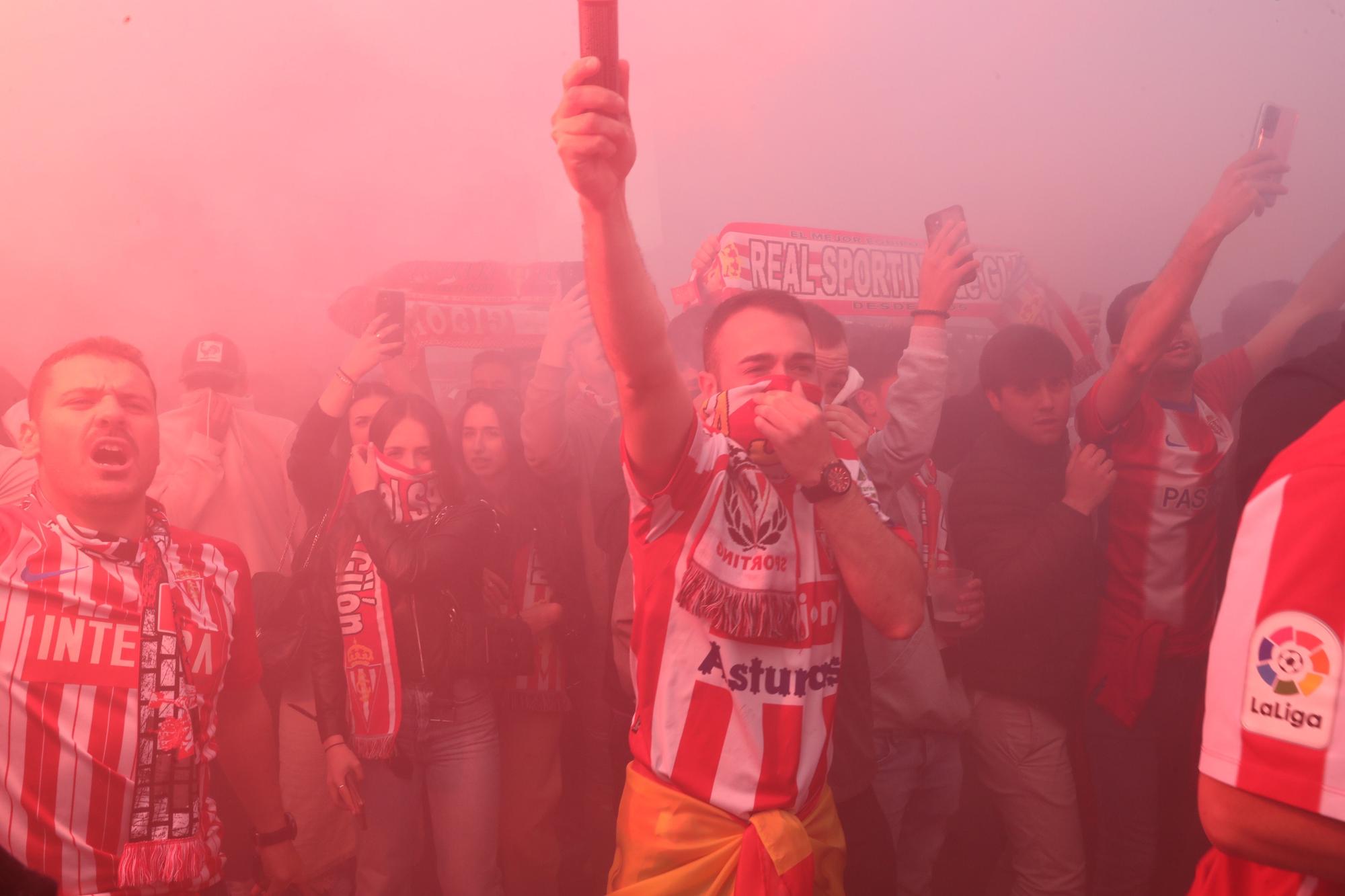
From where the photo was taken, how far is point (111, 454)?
160 centimetres

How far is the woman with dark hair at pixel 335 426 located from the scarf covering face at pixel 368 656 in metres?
0.14

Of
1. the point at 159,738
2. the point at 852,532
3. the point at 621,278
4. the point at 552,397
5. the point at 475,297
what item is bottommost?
→ the point at 159,738

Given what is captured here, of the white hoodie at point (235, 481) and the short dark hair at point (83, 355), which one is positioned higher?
the short dark hair at point (83, 355)

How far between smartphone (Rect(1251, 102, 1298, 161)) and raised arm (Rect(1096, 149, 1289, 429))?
0.43m

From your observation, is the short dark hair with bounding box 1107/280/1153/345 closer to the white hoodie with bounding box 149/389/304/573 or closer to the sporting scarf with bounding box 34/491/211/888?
the white hoodie with bounding box 149/389/304/573

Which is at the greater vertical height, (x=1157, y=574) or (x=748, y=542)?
(x=748, y=542)

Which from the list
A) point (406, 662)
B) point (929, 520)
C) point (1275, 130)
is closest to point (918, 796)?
point (929, 520)

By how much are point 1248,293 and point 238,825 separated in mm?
3178

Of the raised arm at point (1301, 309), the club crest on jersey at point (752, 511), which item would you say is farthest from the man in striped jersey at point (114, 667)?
the raised arm at point (1301, 309)

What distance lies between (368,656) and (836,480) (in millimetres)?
1044

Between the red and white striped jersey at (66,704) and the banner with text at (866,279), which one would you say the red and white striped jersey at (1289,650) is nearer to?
the banner with text at (866,279)

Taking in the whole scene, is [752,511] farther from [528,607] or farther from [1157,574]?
[1157,574]

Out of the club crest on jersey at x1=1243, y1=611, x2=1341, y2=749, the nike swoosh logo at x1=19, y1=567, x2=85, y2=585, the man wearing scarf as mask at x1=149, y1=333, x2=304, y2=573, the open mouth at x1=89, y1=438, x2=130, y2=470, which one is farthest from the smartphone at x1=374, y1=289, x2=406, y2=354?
the club crest on jersey at x1=1243, y1=611, x2=1341, y2=749

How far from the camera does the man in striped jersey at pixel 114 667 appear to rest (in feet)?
4.81
